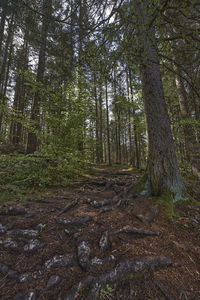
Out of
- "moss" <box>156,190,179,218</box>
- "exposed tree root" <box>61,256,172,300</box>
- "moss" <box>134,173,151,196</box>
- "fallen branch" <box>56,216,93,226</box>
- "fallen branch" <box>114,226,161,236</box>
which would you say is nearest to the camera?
"exposed tree root" <box>61,256,172,300</box>

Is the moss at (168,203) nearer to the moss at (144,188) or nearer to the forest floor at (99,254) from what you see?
the forest floor at (99,254)

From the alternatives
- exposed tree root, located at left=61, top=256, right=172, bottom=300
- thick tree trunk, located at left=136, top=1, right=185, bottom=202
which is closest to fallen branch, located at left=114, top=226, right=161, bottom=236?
exposed tree root, located at left=61, top=256, right=172, bottom=300

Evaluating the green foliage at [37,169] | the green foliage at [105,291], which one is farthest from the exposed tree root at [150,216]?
the green foliage at [37,169]

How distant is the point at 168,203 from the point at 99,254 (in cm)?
204

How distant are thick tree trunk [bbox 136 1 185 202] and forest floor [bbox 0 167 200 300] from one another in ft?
1.96

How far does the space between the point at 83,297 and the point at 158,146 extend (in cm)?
316

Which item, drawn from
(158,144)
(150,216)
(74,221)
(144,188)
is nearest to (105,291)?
(74,221)

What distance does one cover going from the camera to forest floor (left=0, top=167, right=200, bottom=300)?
4.38 ft

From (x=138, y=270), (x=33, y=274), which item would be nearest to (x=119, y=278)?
(x=138, y=270)

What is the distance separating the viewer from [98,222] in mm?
2486

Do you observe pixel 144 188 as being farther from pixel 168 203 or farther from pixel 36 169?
pixel 36 169

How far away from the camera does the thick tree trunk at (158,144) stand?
333 cm

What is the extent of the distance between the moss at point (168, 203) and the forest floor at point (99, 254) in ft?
0.37

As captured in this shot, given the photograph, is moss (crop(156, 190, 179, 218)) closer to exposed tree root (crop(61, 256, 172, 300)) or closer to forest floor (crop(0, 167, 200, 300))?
forest floor (crop(0, 167, 200, 300))
